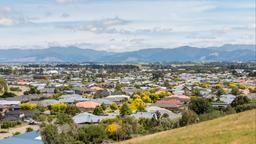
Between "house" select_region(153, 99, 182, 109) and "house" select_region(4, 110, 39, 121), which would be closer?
"house" select_region(4, 110, 39, 121)

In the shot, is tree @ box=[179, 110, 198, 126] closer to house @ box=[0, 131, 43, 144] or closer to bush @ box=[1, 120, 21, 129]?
house @ box=[0, 131, 43, 144]

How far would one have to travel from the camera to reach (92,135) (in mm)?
27656

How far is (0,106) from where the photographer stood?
5481 centimetres

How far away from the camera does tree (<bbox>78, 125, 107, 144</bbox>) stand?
27.5 m

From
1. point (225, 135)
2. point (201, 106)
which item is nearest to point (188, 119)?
point (201, 106)

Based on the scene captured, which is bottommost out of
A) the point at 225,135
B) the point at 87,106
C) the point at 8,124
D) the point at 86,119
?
the point at 8,124

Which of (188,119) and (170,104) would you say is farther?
(170,104)

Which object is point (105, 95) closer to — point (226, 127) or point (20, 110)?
point (20, 110)

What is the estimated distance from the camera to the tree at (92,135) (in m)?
27.5

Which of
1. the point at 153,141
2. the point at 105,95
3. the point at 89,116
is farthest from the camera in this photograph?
the point at 105,95

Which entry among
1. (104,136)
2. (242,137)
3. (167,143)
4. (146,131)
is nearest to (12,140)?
(104,136)

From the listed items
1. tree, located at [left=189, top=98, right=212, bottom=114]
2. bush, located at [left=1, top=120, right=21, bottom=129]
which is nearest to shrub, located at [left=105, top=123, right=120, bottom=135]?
tree, located at [left=189, top=98, right=212, bottom=114]

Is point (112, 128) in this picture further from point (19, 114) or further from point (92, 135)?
point (19, 114)

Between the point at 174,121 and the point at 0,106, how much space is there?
1095 inches
